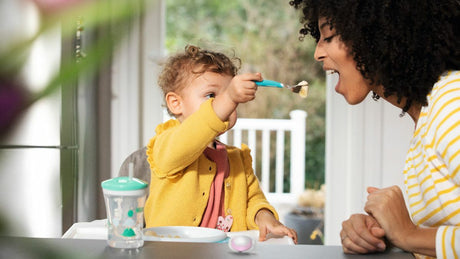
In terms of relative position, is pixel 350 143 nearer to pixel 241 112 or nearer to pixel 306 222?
pixel 306 222

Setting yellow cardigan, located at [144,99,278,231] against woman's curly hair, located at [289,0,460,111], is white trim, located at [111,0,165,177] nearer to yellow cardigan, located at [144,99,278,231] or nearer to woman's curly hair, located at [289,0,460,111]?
yellow cardigan, located at [144,99,278,231]

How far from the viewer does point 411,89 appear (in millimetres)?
945

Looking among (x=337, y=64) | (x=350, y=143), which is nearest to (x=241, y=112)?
(x=350, y=143)

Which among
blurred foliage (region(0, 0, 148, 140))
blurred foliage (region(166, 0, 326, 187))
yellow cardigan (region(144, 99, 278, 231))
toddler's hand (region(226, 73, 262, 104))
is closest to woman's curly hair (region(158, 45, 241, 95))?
yellow cardigan (region(144, 99, 278, 231))

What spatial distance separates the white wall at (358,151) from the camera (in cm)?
236

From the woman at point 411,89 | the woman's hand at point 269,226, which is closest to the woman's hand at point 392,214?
the woman at point 411,89

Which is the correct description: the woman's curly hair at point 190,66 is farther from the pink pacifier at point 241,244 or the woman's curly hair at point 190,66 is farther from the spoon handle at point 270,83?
the pink pacifier at point 241,244

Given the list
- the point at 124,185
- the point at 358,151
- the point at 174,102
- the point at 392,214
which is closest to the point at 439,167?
the point at 392,214

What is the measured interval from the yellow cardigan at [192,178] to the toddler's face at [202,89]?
0.07 meters

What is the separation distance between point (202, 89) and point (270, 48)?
18.8ft

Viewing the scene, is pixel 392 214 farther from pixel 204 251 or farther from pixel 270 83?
pixel 270 83

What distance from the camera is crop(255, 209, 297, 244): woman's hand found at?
121 centimetres

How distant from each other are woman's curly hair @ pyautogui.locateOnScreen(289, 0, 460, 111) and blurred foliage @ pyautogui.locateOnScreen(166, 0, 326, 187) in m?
5.99

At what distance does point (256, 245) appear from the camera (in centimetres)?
73
